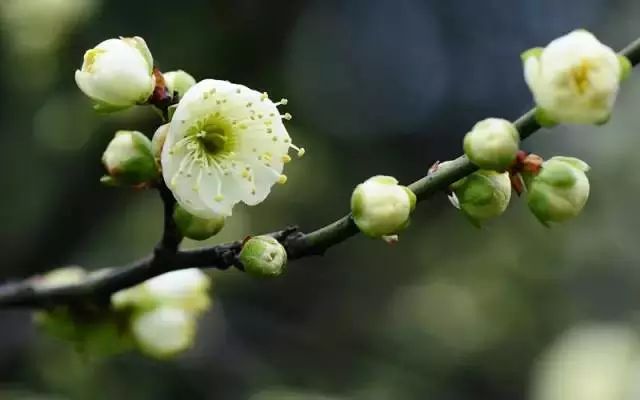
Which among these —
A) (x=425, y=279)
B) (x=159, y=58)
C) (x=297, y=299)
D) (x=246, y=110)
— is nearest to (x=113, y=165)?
(x=246, y=110)

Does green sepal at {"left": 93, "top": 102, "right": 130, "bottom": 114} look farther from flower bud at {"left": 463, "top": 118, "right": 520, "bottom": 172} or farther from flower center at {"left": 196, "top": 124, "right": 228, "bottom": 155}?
flower bud at {"left": 463, "top": 118, "right": 520, "bottom": 172}

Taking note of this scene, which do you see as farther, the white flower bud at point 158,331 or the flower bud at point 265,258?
the white flower bud at point 158,331

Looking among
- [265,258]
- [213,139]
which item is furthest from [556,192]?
[213,139]

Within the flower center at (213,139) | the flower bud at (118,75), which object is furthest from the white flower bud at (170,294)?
the flower bud at (118,75)

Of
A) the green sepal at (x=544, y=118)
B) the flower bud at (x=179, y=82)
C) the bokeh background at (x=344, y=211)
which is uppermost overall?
the bokeh background at (x=344, y=211)

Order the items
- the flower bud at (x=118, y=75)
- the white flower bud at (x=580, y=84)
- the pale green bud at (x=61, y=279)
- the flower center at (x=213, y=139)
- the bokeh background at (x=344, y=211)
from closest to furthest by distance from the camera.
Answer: the white flower bud at (x=580, y=84) < the flower bud at (x=118, y=75) < the flower center at (x=213, y=139) < the pale green bud at (x=61, y=279) < the bokeh background at (x=344, y=211)

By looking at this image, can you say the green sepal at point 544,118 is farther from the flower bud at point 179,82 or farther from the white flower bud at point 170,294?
the white flower bud at point 170,294

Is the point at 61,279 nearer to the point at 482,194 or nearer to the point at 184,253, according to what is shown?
the point at 184,253

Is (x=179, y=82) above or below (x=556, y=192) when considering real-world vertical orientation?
above
